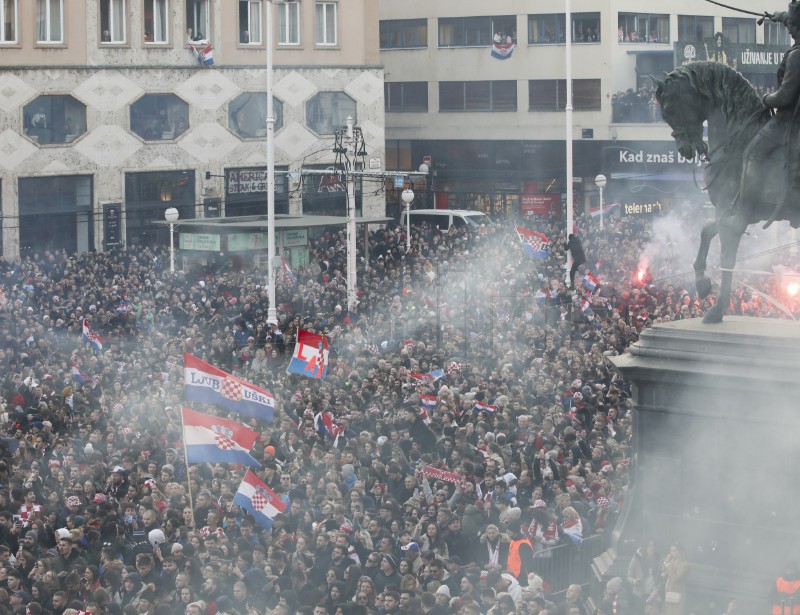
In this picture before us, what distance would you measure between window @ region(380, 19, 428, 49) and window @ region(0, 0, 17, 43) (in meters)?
19.3

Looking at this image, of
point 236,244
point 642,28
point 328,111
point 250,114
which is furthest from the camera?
point 642,28

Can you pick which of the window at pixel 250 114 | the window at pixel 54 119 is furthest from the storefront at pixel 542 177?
the window at pixel 54 119

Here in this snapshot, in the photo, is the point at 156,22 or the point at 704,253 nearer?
the point at 704,253

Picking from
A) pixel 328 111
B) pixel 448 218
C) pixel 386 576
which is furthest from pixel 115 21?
pixel 386 576

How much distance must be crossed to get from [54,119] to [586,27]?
76.1 feet

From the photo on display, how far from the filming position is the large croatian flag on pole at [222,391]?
19.9 metres

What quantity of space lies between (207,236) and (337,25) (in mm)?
17136

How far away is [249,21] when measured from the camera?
56.1 m

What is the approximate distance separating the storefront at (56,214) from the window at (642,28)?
24.0m

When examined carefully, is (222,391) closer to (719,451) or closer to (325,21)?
(719,451)

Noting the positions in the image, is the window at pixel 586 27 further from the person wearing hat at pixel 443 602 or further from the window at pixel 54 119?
the person wearing hat at pixel 443 602

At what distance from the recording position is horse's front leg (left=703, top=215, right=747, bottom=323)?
15359 mm

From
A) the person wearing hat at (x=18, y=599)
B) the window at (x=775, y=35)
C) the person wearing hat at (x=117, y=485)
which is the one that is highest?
the window at (x=775, y=35)

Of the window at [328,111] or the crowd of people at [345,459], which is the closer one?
the crowd of people at [345,459]
